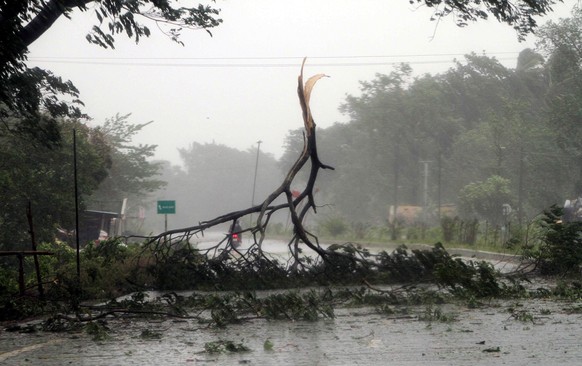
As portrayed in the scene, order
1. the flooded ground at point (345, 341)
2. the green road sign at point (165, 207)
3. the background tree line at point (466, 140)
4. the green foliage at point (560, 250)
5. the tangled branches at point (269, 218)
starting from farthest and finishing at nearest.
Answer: the background tree line at point (466, 140) < the green road sign at point (165, 207) < the green foliage at point (560, 250) < the tangled branches at point (269, 218) < the flooded ground at point (345, 341)

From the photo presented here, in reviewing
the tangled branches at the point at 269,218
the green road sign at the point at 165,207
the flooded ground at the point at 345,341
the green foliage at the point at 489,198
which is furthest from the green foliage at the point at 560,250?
the green foliage at the point at 489,198

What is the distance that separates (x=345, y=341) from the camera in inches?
353

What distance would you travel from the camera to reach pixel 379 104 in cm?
8300

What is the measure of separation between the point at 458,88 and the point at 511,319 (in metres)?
76.5

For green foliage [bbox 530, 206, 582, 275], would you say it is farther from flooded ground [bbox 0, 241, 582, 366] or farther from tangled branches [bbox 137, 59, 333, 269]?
flooded ground [bbox 0, 241, 582, 366]

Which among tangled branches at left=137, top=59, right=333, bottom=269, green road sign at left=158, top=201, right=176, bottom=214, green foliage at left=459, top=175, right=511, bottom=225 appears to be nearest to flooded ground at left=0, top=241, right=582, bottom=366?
tangled branches at left=137, top=59, right=333, bottom=269

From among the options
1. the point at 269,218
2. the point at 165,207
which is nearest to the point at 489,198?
the point at 165,207

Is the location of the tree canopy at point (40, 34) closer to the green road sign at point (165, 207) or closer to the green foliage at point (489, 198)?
the green road sign at point (165, 207)

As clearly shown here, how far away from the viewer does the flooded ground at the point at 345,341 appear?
776 cm

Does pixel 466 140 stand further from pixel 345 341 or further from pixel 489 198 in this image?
pixel 345 341

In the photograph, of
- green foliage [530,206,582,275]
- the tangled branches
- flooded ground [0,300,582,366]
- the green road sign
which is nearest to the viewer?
flooded ground [0,300,582,366]

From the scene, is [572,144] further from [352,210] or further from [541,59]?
[352,210]

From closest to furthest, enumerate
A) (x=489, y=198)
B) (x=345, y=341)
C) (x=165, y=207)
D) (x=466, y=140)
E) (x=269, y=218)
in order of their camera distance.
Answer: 1. (x=345, y=341)
2. (x=269, y=218)
3. (x=165, y=207)
4. (x=489, y=198)
5. (x=466, y=140)

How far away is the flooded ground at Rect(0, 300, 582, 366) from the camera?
25.5 feet
